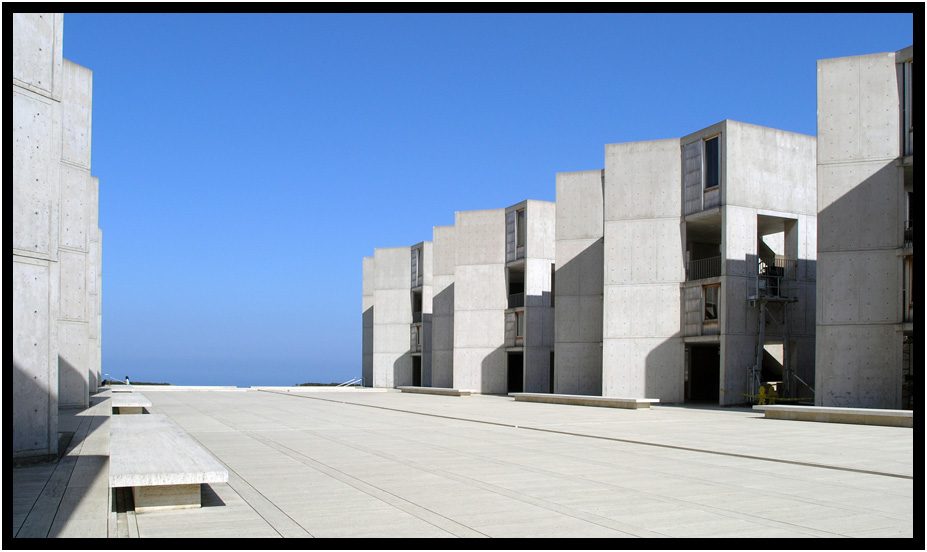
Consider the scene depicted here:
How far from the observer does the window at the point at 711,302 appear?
31078 millimetres

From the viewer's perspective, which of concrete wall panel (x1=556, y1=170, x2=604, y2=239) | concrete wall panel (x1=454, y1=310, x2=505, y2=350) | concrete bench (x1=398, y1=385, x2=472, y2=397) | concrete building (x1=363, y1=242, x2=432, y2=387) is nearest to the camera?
concrete wall panel (x1=556, y1=170, x2=604, y2=239)

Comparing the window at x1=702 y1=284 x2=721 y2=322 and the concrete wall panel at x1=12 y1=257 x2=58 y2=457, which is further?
the window at x1=702 y1=284 x2=721 y2=322

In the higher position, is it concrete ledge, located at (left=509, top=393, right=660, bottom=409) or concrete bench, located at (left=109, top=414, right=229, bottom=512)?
concrete bench, located at (left=109, top=414, right=229, bottom=512)

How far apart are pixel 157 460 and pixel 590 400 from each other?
905 inches

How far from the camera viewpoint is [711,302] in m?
31.7

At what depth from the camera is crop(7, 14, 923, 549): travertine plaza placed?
783cm

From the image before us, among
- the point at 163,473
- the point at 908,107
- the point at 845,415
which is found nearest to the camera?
the point at 163,473

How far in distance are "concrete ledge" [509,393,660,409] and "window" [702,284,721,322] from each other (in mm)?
4285

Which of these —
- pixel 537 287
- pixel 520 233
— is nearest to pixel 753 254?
pixel 537 287

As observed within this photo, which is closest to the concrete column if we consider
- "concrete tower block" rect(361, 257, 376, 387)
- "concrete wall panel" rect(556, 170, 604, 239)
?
"concrete wall panel" rect(556, 170, 604, 239)

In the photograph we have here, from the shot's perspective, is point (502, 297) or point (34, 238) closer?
point (34, 238)

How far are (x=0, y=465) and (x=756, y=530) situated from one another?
6.01 m

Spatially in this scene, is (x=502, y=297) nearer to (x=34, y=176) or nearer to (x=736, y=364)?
(x=736, y=364)

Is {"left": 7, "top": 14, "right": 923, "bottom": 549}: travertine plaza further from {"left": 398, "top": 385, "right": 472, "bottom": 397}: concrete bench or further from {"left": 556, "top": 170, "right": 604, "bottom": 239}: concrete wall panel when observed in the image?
{"left": 398, "top": 385, "right": 472, "bottom": 397}: concrete bench
